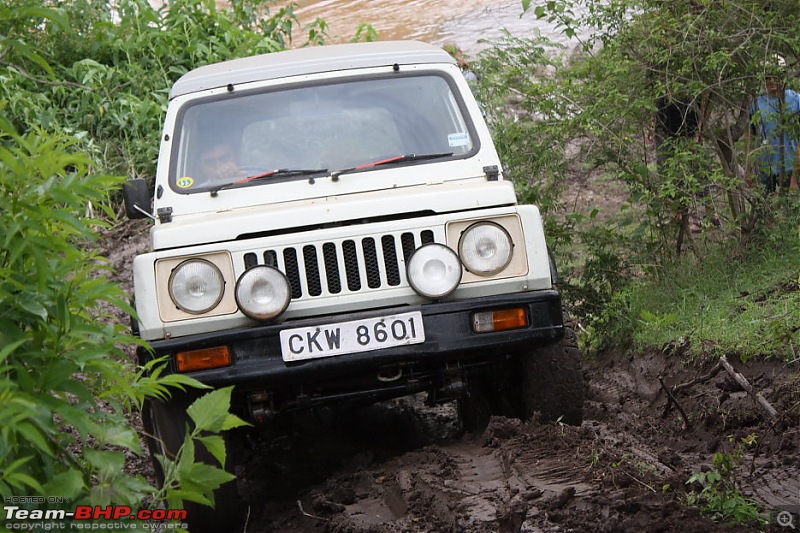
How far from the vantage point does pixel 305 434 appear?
5113mm

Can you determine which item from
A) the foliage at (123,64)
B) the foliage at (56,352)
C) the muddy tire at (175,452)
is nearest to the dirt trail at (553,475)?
the muddy tire at (175,452)

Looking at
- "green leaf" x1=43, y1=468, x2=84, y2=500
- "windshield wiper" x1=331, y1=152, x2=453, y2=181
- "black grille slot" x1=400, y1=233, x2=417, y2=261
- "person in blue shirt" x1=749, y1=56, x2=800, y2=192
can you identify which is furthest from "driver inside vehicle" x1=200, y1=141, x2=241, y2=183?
"person in blue shirt" x1=749, y1=56, x2=800, y2=192

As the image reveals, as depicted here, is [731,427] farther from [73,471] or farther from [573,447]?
[73,471]

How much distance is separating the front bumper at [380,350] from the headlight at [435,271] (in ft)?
0.21

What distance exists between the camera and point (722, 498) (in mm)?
3312

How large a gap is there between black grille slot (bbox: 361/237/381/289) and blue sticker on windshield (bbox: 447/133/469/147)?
3.17 ft

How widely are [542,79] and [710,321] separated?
2.11m

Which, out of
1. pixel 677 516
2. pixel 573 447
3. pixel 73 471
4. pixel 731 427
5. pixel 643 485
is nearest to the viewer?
pixel 73 471

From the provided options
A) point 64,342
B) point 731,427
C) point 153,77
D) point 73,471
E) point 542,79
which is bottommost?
point 731,427

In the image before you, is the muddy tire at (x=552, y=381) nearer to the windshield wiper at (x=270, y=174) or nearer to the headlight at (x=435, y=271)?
the headlight at (x=435, y=271)

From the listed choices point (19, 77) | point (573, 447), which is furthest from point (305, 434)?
point (19, 77)

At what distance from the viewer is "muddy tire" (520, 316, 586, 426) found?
14.5ft

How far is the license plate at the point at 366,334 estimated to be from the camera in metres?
3.99

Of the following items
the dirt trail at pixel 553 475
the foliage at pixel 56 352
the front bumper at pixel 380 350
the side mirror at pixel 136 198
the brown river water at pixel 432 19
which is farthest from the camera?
the brown river water at pixel 432 19
